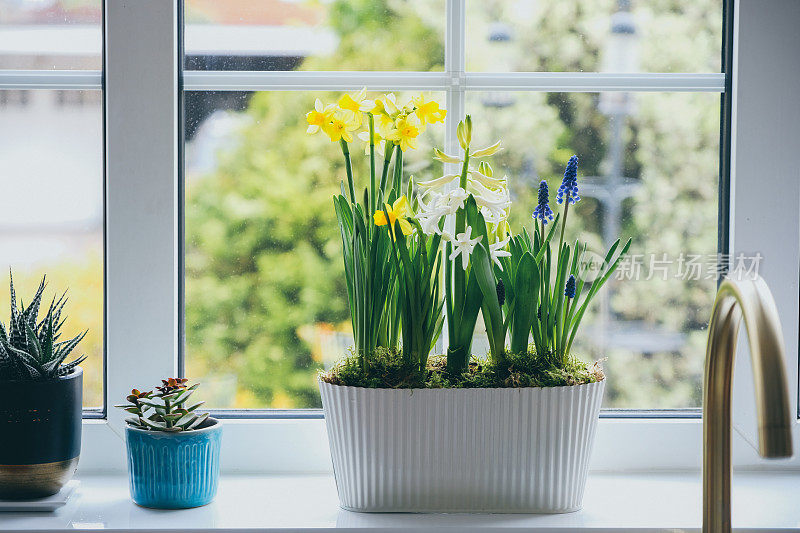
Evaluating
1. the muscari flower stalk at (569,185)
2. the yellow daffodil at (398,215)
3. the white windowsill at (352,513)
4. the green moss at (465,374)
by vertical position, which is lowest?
the white windowsill at (352,513)

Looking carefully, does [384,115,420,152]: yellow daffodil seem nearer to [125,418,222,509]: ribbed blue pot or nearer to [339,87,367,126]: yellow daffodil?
[339,87,367,126]: yellow daffodil

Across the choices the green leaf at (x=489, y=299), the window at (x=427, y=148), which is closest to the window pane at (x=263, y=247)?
the window at (x=427, y=148)

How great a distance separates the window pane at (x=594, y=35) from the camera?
1.13 m

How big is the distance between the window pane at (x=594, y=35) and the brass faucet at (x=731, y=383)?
529 mm

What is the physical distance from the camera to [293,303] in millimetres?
1147

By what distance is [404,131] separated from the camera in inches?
36.4

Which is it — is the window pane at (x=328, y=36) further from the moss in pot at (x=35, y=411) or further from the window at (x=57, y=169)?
the moss in pot at (x=35, y=411)

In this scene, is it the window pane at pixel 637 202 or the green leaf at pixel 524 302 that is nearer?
the green leaf at pixel 524 302

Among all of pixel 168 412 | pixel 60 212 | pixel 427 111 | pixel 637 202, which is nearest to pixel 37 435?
pixel 168 412

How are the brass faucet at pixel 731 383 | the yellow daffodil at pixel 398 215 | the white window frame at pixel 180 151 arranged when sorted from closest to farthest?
→ the brass faucet at pixel 731 383
the yellow daffodil at pixel 398 215
the white window frame at pixel 180 151

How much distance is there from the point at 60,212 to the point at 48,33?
28 centimetres

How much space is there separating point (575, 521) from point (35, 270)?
2.95ft

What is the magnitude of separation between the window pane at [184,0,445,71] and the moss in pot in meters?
0.47

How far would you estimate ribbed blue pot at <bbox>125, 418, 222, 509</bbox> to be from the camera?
948mm
